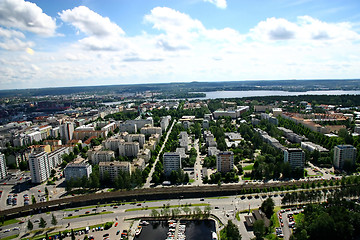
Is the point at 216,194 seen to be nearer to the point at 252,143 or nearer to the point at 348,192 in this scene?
the point at 348,192

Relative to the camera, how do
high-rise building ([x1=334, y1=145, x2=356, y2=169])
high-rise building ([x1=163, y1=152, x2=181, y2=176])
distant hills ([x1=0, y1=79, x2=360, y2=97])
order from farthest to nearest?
1. distant hills ([x1=0, y1=79, x2=360, y2=97])
2. high-rise building ([x1=334, y1=145, x2=356, y2=169])
3. high-rise building ([x1=163, y1=152, x2=181, y2=176])

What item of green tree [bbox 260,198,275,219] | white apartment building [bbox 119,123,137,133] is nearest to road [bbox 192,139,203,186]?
green tree [bbox 260,198,275,219]

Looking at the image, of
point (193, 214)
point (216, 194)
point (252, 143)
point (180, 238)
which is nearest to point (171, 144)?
point (252, 143)

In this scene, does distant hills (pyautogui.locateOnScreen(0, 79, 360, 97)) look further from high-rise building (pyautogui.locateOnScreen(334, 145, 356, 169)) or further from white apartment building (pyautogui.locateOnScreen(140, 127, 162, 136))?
high-rise building (pyautogui.locateOnScreen(334, 145, 356, 169))

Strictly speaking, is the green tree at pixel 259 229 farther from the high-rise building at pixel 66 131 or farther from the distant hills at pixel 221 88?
the distant hills at pixel 221 88

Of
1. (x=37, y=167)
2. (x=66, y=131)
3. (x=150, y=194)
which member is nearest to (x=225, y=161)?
(x=150, y=194)

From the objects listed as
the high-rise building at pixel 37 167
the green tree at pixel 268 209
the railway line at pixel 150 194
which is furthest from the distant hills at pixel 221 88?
the green tree at pixel 268 209

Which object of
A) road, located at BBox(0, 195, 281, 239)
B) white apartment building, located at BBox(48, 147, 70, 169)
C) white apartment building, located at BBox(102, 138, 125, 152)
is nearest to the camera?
road, located at BBox(0, 195, 281, 239)
